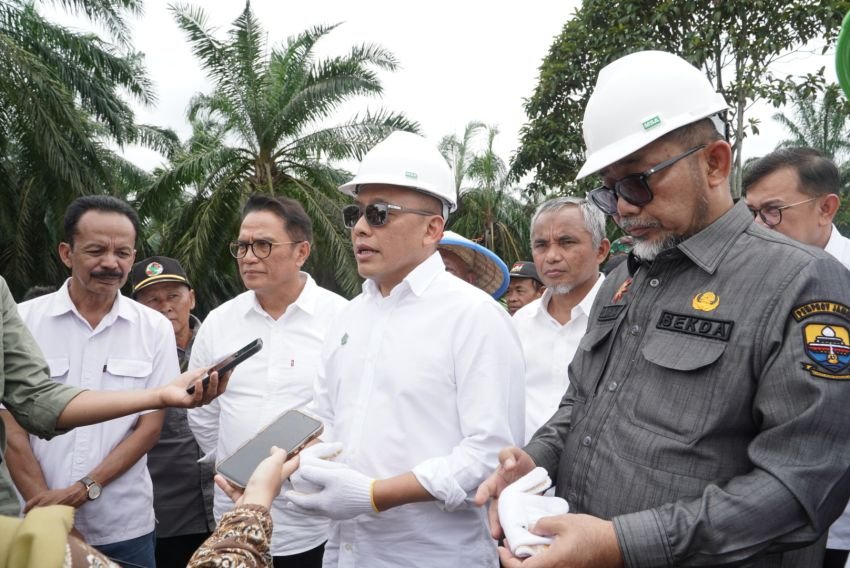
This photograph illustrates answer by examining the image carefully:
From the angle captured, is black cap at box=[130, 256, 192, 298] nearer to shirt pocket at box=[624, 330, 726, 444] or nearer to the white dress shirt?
the white dress shirt

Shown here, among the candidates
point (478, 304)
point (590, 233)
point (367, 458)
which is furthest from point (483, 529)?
point (590, 233)

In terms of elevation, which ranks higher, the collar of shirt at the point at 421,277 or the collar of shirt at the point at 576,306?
the collar of shirt at the point at 421,277

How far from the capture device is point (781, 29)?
11.2 metres

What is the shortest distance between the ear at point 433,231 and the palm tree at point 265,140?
488 inches

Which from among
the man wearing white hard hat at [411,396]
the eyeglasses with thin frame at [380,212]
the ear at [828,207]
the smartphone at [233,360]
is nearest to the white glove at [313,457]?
the man wearing white hard hat at [411,396]

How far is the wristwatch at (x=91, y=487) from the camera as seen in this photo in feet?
11.4

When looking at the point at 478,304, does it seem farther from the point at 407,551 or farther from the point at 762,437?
the point at 762,437

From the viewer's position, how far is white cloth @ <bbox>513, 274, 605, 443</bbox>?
3.81 m

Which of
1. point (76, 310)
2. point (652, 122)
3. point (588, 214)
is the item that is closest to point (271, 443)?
point (652, 122)

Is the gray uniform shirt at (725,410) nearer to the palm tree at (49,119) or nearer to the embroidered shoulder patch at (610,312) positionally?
the embroidered shoulder patch at (610,312)

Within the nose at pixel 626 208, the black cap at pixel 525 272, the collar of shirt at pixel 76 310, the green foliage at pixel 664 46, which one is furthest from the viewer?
the green foliage at pixel 664 46

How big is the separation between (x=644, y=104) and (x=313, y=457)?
5.21ft

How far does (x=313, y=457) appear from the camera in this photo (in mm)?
2480

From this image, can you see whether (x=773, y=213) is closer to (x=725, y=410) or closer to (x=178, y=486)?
(x=725, y=410)
